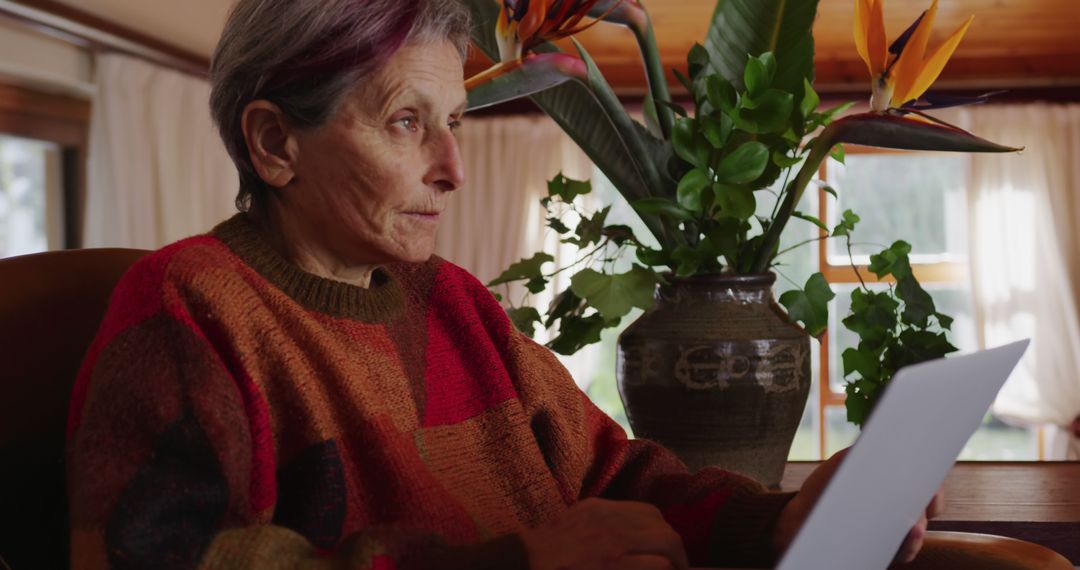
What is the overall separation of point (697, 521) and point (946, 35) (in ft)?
13.6

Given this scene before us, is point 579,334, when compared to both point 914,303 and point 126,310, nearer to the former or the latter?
point 914,303

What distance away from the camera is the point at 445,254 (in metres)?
5.80

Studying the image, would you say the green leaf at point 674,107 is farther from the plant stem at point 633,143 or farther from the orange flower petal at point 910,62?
the orange flower petal at point 910,62

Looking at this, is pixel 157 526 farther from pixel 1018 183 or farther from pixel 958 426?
pixel 1018 183

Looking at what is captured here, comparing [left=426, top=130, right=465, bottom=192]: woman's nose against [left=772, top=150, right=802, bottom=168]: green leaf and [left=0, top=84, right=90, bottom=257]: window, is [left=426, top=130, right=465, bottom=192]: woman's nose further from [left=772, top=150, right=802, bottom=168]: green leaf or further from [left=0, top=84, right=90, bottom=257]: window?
[left=0, top=84, right=90, bottom=257]: window

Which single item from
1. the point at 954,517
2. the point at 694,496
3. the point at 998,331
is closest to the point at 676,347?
the point at 694,496

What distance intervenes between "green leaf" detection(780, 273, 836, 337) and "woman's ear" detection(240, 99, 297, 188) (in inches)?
27.5

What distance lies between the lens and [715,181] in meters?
1.26

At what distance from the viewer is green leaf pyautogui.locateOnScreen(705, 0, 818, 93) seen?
1.38m

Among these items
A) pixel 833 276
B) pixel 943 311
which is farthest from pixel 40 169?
pixel 943 311

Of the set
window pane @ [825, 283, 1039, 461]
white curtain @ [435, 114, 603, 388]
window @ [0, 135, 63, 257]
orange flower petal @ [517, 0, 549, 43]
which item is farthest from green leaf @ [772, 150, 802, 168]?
white curtain @ [435, 114, 603, 388]

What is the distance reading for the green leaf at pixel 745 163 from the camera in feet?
4.07

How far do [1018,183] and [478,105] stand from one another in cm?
472

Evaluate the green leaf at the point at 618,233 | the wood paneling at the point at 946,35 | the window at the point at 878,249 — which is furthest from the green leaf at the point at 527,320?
the window at the point at 878,249
